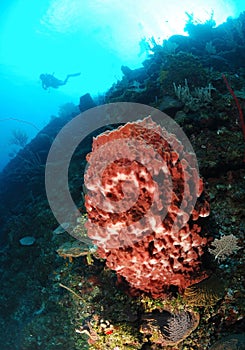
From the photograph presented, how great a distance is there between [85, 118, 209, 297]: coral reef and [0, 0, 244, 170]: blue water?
47.4m

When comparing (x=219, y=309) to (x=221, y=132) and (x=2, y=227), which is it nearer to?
(x=221, y=132)

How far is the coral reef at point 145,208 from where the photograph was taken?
8.07 feet

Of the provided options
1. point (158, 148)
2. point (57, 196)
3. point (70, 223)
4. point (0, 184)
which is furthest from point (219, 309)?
point (0, 184)

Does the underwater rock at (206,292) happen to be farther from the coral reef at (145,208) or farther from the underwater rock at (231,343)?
the underwater rock at (231,343)

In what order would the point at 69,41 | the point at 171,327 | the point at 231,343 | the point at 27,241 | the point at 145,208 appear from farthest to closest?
the point at 69,41 < the point at 27,241 < the point at 171,327 < the point at 231,343 < the point at 145,208

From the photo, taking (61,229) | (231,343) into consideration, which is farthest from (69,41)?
(231,343)

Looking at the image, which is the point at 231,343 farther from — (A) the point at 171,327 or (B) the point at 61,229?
(B) the point at 61,229

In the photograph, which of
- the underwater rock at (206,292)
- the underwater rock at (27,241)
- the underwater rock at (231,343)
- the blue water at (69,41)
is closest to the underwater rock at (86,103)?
the underwater rock at (27,241)

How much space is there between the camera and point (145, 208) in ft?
8.09

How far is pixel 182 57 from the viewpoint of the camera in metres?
8.18

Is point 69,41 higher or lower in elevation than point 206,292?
higher

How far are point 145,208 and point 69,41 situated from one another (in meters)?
95.2

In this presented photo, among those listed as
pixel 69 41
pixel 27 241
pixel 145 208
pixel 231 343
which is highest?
pixel 69 41

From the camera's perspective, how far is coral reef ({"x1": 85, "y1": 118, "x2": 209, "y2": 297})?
96.9 inches
